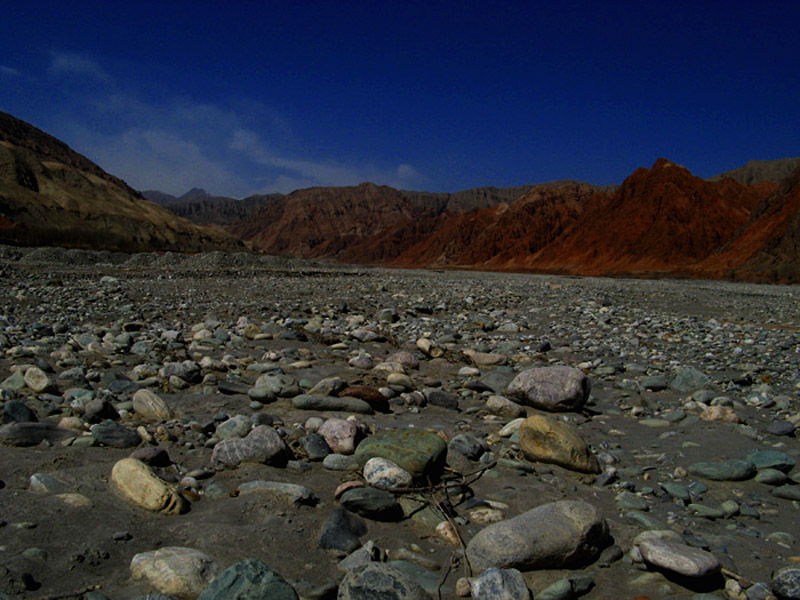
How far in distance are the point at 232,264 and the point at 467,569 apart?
3436 centimetres

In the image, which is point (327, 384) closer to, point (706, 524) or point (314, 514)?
point (314, 514)

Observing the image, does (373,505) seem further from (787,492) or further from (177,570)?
(787,492)

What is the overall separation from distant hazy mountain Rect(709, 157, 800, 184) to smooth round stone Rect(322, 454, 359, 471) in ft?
455

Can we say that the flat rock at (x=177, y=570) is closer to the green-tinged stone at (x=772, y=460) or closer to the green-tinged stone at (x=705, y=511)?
the green-tinged stone at (x=705, y=511)

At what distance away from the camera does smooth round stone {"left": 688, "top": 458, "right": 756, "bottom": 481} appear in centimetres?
345

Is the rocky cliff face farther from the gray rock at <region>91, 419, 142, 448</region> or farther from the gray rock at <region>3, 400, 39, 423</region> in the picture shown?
the gray rock at <region>91, 419, 142, 448</region>

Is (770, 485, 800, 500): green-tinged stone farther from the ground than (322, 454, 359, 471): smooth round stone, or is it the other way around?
(322, 454, 359, 471): smooth round stone

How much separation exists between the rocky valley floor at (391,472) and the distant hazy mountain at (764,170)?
5367 inches

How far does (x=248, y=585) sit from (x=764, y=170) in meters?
148

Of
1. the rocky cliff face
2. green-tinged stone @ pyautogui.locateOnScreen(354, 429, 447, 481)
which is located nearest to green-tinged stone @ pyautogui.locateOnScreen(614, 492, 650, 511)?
green-tinged stone @ pyautogui.locateOnScreen(354, 429, 447, 481)

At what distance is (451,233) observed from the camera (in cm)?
11488

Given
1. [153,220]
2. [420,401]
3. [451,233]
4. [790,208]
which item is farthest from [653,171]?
[420,401]

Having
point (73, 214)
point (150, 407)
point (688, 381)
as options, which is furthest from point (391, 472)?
point (73, 214)

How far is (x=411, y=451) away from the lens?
320cm
